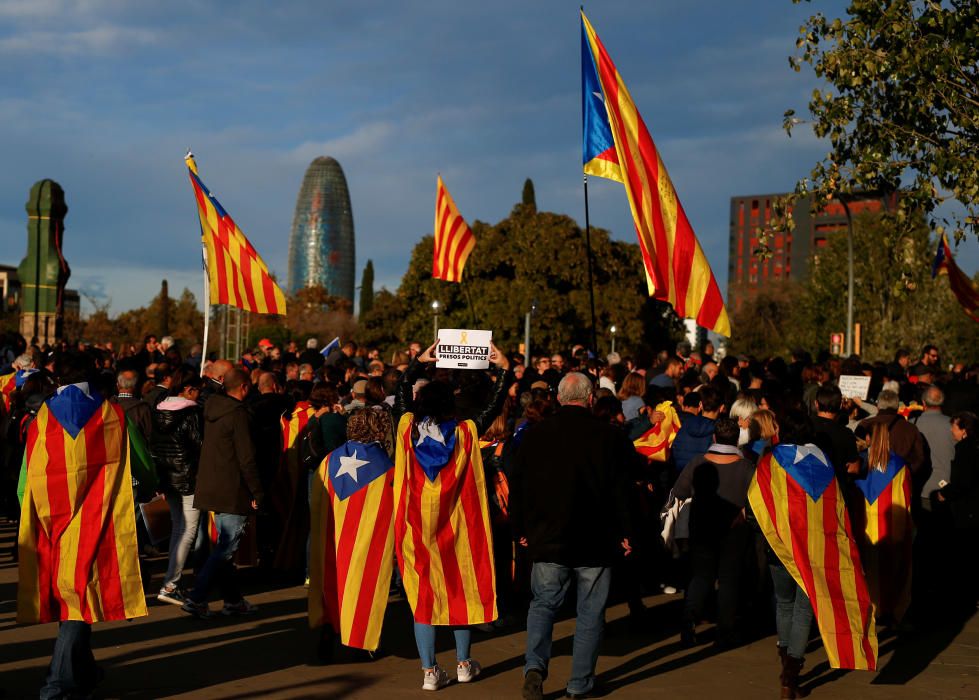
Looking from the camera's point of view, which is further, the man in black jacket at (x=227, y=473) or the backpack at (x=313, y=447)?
the backpack at (x=313, y=447)

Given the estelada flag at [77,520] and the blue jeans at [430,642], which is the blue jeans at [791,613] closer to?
the blue jeans at [430,642]

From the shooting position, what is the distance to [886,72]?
13.8 meters

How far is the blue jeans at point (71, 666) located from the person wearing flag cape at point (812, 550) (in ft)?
12.8

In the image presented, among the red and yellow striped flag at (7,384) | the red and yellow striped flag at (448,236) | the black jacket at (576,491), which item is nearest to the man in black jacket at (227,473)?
the black jacket at (576,491)

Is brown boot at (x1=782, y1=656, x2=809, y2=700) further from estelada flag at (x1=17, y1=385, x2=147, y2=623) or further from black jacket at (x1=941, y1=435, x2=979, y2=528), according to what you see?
estelada flag at (x1=17, y1=385, x2=147, y2=623)

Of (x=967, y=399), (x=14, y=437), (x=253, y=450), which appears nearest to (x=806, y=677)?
(x=253, y=450)

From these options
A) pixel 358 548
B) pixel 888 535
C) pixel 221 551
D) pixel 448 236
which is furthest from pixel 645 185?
pixel 448 236

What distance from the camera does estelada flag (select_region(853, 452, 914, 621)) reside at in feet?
29.1

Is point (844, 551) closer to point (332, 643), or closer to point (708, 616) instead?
point (708, 616)

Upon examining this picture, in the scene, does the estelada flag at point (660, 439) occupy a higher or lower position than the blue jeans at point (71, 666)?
higher

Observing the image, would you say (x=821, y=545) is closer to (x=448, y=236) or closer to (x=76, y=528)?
(x=76, y=528)

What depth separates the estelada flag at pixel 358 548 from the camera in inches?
286

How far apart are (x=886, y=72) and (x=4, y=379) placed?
1087 cm

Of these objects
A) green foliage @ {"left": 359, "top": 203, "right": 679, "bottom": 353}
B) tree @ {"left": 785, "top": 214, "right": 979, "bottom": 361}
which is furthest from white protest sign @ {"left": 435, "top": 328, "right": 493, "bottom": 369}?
tree @ {"left": 785, "top": 214, "right": 979, "bottom": 361}
